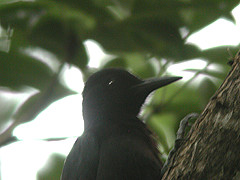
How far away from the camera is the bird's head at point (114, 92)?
Result: 4.39 metres

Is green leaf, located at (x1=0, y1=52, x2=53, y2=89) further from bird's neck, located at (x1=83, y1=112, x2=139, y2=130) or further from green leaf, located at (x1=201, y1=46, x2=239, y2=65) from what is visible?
green leaf, located at (x1=201, y1=46, x2=239, y2=65)

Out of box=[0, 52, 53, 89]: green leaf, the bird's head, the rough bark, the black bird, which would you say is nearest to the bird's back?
the black bird

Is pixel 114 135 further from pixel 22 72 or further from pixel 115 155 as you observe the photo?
pixel 22 72

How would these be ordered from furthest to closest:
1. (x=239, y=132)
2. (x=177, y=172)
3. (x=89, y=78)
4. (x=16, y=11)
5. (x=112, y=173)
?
(x=89, y=78), (x=16, y=11), (x=112, y=173), (x=177, y=172), (x=239, y=132)

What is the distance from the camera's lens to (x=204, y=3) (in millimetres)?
4078

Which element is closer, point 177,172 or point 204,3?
point 177,172

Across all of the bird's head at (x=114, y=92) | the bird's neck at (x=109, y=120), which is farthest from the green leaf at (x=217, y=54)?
the bird's neck at (x=109, y=120)

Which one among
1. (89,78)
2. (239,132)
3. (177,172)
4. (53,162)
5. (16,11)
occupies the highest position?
(16,11)

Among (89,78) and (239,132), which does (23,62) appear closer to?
(89,78)

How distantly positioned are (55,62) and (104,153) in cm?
99

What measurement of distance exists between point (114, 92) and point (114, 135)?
80 centimetres

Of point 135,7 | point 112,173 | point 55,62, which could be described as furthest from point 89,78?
point 112,173

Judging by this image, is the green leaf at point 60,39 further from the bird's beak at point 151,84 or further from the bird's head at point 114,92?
the bird's beak at point 151,84

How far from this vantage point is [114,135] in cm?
378
